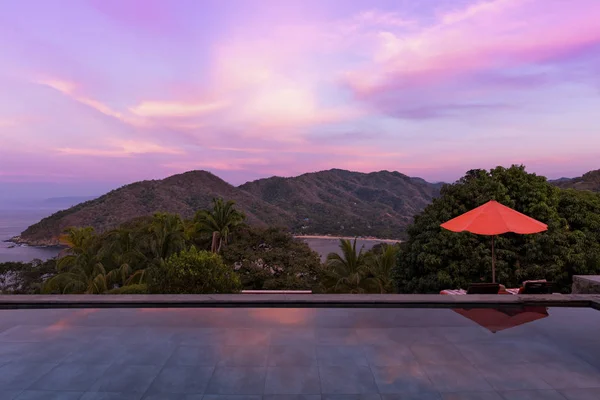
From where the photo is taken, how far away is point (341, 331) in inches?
204

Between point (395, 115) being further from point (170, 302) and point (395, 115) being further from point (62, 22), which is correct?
point (170, 302)

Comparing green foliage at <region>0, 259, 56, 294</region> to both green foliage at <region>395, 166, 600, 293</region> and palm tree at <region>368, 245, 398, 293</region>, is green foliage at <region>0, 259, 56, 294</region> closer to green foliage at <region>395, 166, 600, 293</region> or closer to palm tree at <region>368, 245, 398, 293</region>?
palm tree at <region>368, 245, 398, 293</region>

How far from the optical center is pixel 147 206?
82.9m

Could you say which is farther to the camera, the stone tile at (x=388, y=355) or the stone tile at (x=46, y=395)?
the stone tile at (x=388, y=355)

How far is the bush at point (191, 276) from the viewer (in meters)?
9.02

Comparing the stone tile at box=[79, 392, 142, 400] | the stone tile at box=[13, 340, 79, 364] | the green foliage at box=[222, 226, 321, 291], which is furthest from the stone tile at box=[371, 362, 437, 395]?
the green foliage at box=[222, 226, 321, 291]

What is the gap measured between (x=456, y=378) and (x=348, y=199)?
412ft

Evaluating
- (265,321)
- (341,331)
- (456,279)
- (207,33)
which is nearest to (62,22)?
(207,33)

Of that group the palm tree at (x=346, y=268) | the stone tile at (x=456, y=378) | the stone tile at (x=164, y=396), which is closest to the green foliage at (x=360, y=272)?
the palm tree at (x=346, y=268)

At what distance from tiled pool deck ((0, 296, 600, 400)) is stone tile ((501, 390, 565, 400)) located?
1 cm

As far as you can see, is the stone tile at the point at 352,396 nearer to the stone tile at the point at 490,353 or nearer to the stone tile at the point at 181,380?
the stone tile at the point at 181,380

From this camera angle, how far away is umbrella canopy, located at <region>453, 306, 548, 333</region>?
5.45 m

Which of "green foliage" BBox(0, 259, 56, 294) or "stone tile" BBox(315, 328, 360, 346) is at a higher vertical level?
"stone tile" BBox(315, 328, 360, 346)

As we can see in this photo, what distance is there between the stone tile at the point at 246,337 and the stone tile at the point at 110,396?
137cm
